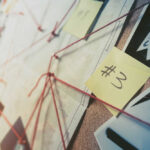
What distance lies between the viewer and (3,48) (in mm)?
534

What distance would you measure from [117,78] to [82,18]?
0.19 m

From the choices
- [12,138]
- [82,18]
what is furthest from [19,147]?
[82,18]

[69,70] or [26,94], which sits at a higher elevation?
[69,70]

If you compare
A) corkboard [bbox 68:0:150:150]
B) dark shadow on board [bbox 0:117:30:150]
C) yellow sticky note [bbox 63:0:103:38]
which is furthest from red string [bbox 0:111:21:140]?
yellow sticky note [bbox 63:0:103:38]

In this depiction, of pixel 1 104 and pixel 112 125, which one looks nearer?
pixel 112 125

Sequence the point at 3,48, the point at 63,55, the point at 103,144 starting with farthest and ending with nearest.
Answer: the point at 3,48 → the point at 63,55 → the point at 103,144

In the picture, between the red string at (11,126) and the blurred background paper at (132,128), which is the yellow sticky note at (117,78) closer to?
the blurred background paper at (132,128)

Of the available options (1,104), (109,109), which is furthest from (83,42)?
(1,104)

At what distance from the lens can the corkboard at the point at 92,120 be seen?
308mm

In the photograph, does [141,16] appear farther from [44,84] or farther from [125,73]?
[44,84]

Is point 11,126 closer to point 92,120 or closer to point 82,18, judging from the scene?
point 92,120

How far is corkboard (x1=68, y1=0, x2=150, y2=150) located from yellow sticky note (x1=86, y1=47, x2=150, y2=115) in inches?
0.7

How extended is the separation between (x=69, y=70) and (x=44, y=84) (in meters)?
0.07

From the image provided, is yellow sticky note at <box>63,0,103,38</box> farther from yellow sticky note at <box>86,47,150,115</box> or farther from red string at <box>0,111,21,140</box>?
red string at <box>0,111,21,140</box>
